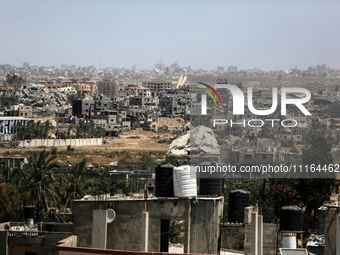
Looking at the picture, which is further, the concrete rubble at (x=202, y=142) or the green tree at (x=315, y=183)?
the green tree at (x=315, y=183)

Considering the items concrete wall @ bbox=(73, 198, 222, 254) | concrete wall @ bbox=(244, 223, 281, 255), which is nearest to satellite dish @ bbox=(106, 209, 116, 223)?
concrete wall @ bbox=(73, 198, 222, 254)

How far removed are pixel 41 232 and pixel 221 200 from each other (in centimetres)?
635

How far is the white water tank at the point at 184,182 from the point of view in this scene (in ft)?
48.9

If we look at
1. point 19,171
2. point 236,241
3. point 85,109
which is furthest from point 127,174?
point 85,109

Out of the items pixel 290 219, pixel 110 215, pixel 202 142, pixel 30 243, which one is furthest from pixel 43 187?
pixel 290 219

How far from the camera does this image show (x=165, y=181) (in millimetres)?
15367

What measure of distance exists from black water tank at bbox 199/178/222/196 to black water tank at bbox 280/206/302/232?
1247 millimetres

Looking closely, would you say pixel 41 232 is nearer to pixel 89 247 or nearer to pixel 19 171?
pixel 89 247

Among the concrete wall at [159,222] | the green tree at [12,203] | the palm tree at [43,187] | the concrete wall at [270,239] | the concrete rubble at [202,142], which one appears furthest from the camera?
the palm tree at [43,187]

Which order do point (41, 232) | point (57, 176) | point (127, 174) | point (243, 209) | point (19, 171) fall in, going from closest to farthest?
point (243, 209)
point (41, 232)
point (57, 176)
point (19, 171)
point (127, 174)

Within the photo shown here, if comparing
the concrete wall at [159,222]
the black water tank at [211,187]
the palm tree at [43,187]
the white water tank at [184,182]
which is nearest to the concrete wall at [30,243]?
the concrete wall at [159,222]

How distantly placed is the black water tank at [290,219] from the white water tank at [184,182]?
1.96m

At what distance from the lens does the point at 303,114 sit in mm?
17281

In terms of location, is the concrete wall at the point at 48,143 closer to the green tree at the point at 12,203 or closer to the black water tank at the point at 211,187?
the green tree at the point at 12,203
